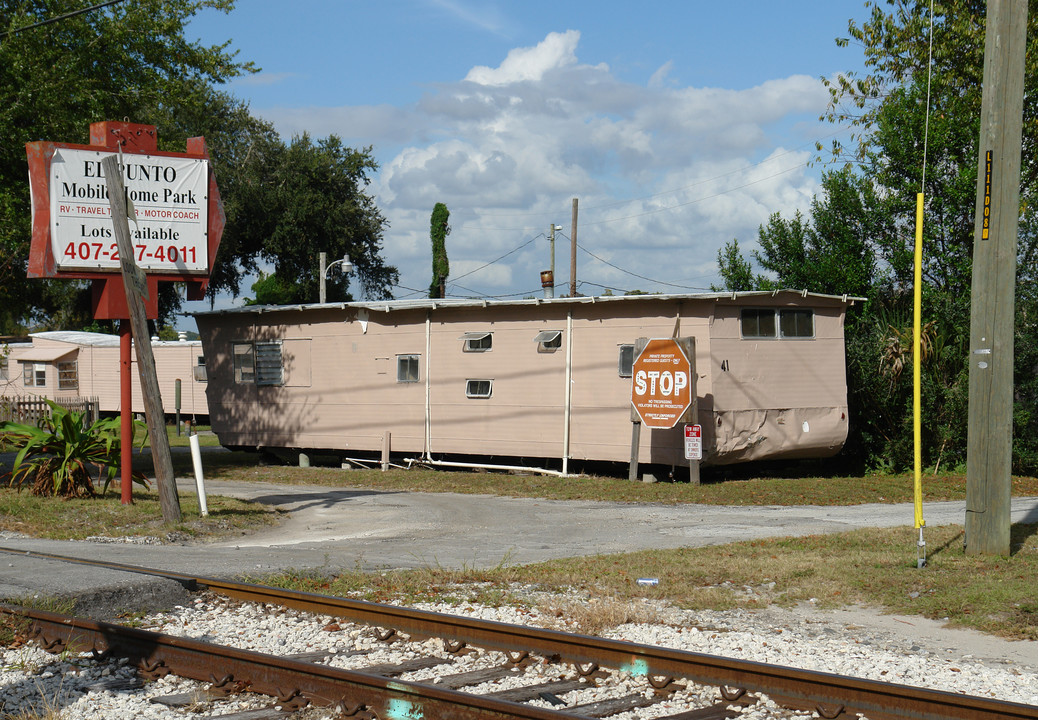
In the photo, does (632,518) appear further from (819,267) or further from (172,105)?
(172,105)

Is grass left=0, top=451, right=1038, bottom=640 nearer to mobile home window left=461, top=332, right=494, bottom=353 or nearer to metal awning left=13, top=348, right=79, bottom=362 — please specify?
mobile home window left=461, top=332, right=494, bottom=353

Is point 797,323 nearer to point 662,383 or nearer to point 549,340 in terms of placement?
point 662,383

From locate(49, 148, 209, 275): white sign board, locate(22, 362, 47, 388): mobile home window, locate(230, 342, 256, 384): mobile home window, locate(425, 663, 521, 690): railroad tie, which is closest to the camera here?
locate(425, 663, 521, 690): railroad tie

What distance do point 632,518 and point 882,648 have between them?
290 inches

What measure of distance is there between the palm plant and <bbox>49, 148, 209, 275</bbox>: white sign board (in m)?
2.25

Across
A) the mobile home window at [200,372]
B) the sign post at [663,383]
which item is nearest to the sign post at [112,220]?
the sign post at [663,383]

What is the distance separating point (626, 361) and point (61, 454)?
9.26 metres

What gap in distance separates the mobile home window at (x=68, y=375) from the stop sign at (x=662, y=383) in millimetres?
26825

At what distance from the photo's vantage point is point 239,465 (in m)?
22.6

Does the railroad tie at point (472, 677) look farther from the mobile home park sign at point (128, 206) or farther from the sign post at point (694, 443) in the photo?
the sign post at point (694, 443)

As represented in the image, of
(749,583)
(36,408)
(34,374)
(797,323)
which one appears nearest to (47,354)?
(34,374)

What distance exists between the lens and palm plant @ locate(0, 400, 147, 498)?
13.7m

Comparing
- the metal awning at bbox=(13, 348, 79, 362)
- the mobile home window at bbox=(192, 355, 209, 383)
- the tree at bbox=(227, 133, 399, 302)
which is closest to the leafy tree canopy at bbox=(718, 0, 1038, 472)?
the mobile home window at bbox=(192, 355, 209, 383)

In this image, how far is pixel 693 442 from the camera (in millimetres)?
16484
